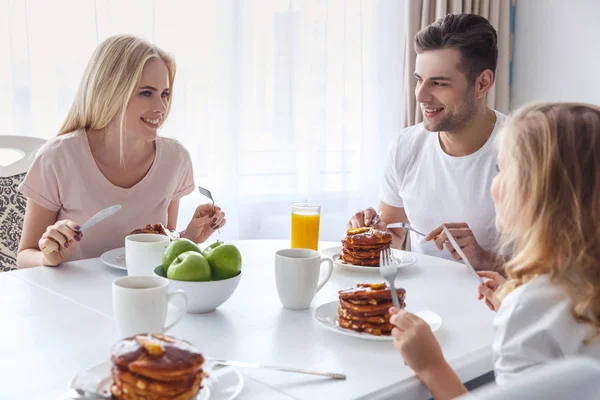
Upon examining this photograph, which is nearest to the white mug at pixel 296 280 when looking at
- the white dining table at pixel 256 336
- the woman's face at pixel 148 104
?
the white dining table at pixel 256 336

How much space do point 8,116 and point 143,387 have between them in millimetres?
2156

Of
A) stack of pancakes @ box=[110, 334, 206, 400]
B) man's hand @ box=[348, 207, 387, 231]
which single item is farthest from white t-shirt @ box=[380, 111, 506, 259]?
stack of pancakes @ box=[110, 334, 206, 400]

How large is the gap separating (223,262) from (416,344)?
1.32 feet

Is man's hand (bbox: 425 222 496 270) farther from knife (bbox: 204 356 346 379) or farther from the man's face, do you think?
knife (bbox: 204 356 346 379)

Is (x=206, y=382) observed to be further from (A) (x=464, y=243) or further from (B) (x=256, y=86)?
(B) (x=256, y=86)

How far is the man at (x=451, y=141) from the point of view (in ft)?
6.77

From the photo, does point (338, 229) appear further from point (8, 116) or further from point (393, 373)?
point (393, 373)

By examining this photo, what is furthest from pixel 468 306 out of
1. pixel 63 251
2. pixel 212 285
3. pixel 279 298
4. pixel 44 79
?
pixel 44 79

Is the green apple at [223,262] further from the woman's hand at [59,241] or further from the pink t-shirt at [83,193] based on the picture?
the pink t-shirt at [83,193]

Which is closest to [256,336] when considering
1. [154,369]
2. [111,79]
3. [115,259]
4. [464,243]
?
[154,369]

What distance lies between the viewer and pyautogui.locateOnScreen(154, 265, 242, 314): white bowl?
3.77 ft

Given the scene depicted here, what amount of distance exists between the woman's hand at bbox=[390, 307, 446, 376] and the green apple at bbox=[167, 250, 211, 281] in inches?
14.2

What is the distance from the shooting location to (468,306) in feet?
4.23

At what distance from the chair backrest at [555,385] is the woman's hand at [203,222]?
1.45 meters
